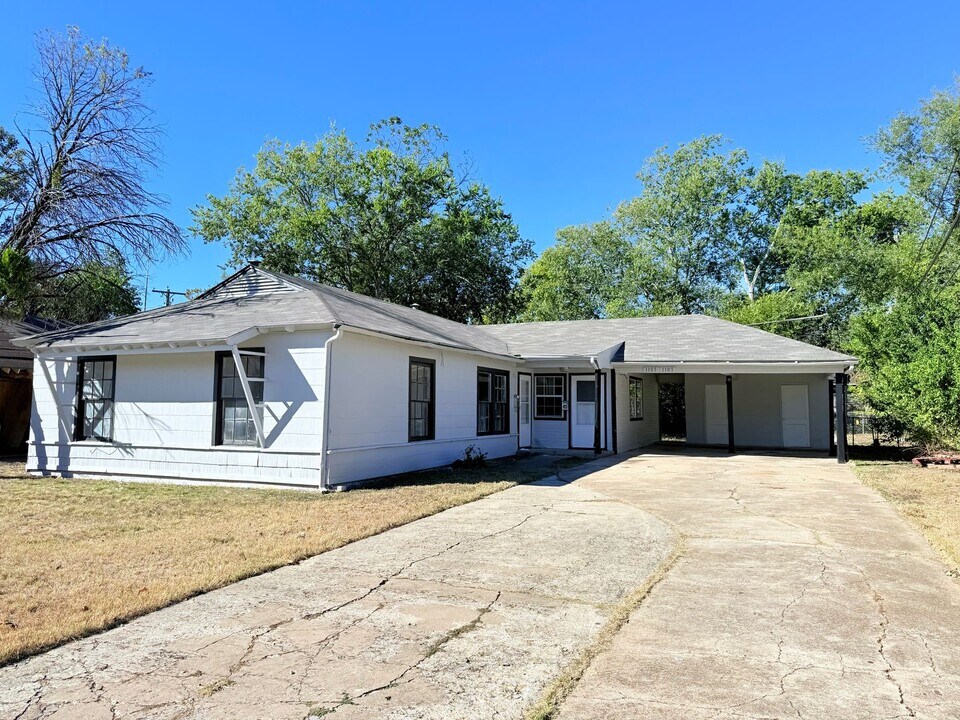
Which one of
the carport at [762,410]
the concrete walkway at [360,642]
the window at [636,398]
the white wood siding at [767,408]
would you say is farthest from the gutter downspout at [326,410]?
the white wood siding at [767,408]

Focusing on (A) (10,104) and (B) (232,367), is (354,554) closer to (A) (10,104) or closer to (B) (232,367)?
(B) (232,367)

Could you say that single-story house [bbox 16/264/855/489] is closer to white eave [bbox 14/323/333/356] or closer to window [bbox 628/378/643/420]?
white eave [bbox 14/323/333/356]

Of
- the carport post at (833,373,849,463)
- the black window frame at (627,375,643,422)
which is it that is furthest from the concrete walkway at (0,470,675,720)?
the black window frame at (627,375,643,422)

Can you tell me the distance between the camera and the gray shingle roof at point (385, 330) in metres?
11.1

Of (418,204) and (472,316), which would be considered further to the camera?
(472,316)

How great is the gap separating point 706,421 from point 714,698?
738 inches

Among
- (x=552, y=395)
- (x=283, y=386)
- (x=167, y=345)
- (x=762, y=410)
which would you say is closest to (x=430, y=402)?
(x=283, y=386)

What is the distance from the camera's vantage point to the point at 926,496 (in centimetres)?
994

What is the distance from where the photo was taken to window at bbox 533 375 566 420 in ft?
59.0

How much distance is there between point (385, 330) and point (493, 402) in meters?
5.32

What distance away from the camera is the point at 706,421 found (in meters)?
20.9

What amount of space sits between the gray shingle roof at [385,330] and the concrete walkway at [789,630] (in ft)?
22.0

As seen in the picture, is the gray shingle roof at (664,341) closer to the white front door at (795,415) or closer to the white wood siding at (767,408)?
the white wood siding at (767,408)

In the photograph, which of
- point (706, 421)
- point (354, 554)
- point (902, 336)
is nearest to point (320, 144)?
point (706, 421)
